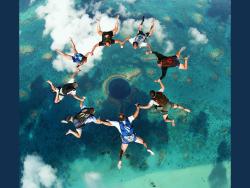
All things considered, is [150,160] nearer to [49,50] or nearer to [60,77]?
[60,77]

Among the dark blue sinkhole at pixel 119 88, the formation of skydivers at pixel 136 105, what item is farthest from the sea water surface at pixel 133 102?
the formation of skydivers at pixel 136 105

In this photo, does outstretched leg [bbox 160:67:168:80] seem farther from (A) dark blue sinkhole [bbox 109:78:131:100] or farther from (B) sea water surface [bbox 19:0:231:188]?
(A) dark blue sinkhole [bbox 109:78:131:100]

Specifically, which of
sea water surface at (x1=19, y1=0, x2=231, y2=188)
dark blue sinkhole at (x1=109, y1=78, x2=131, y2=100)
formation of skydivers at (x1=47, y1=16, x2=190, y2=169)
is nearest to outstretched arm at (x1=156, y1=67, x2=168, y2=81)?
formation of skydivers at (x1=47, y1=16, x2=190, y2=169)

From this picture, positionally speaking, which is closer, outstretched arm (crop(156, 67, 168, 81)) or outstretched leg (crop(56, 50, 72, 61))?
outstretched arm (crop(156, 67, 168, 81))

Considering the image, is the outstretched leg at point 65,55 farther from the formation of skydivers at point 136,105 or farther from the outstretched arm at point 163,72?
the outstretched arm at point 163,72

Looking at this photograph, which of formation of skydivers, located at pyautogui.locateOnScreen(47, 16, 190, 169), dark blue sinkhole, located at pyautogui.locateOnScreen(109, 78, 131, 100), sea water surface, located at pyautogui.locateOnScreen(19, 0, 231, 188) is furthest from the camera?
dark blue sinkhole, located at pyautogui.locateOnScreen(109, 78, 131, 100)
